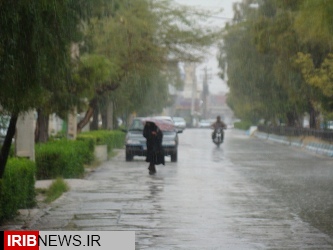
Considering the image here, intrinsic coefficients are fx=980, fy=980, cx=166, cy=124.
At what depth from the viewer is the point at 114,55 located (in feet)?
127

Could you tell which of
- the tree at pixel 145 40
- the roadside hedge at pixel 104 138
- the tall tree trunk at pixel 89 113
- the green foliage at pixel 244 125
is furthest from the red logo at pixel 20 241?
the green foliage at pixel 244 125

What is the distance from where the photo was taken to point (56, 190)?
2152 centimetres

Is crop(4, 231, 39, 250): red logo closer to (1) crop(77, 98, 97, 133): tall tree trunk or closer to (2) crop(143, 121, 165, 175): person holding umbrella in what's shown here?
(2) crop(143, 121, 165, 175): person holding umbrella

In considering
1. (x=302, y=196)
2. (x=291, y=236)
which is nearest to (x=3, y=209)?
(x=291, y=236)

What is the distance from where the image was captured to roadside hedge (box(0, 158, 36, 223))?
50.3 feet

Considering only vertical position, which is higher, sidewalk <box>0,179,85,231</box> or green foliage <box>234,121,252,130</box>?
sidewalk <box>0,179,85,231</box>

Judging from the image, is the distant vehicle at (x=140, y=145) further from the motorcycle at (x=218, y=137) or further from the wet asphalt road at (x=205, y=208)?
the motorcycle at (x=218, y=137)

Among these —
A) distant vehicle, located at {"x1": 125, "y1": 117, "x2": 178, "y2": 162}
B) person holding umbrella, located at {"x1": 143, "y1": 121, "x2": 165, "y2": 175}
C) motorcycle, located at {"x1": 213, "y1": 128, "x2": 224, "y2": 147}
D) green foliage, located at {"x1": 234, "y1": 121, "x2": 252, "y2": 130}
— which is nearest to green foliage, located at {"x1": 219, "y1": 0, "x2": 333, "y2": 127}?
motorcycle, located at {"x1": 213, "y1": 128, "x2": 224, "y2": 147}

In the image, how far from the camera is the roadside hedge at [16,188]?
15.3 meters

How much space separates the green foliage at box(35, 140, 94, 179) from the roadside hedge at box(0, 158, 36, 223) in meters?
6.56

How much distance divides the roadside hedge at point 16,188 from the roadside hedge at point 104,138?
1596 cm

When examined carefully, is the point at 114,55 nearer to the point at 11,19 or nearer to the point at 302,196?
the point at 302,196

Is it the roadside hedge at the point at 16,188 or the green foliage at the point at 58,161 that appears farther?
the green foliage at the point at 58,161

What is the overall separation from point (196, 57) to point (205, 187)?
63.2ft
